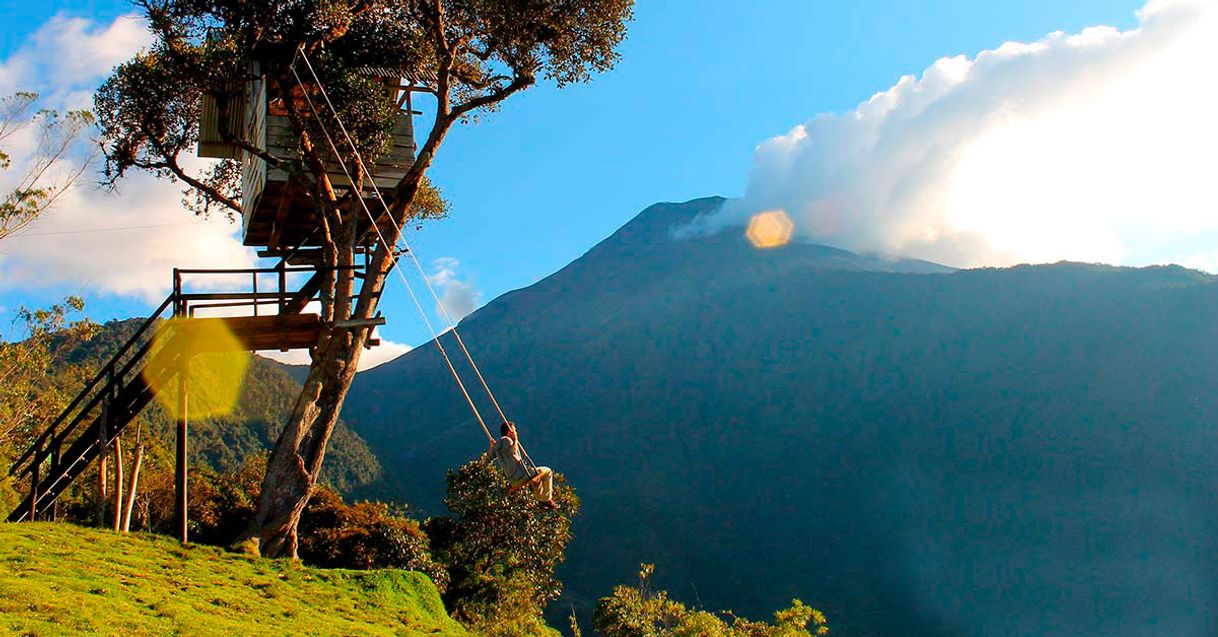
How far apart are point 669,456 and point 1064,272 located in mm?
78608

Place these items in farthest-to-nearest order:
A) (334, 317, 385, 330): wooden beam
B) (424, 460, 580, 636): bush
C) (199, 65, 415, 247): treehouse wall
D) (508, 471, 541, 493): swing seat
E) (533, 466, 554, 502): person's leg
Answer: (424, 460, 580, 636): bush → (199, 65, 415, 247): treehouse wall → (334, 317, 385, 330): wooden beam → (533, 466, 554, 502): person's leg → (508, 471, 541, 493): swing seat

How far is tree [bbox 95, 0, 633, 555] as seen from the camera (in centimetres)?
1859

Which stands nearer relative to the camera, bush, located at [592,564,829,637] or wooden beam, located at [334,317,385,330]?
wooden beam, located at [334,317,385,330]

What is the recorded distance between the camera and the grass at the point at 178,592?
11.0m

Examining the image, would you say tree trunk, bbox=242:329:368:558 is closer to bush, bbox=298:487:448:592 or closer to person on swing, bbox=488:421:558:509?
person on swing, bbox=488:421:558:509

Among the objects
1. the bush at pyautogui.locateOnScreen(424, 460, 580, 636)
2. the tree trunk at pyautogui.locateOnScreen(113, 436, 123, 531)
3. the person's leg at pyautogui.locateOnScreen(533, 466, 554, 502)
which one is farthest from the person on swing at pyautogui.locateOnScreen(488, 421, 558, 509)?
the bush at pyautogui.locateOnScreen(424, 460, 580, 636)

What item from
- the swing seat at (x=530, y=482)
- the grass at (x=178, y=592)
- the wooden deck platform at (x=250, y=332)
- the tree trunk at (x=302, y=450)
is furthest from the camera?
the wooden deck platform at (x=250, y=332)

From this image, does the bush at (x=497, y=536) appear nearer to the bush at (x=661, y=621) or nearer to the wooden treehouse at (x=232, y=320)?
the bush at (x=661, y=621)

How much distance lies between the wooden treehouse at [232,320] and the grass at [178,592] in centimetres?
278

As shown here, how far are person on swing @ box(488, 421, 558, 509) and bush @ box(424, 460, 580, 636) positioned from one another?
22454 millimetres

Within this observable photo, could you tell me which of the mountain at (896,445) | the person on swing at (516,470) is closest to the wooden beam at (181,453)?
the person on swing at (516,470)

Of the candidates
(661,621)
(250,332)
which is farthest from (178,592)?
(661,621)

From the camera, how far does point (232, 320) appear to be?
19547mm

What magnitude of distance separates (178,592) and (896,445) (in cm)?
13323
